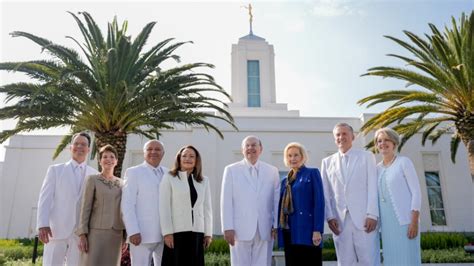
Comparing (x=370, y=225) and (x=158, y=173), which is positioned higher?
(x=158, y=173)

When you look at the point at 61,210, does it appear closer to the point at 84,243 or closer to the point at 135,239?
the point at 84,243

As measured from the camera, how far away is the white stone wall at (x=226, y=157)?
16.4 metres

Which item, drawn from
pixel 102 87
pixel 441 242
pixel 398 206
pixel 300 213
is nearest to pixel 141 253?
pixel 300 213

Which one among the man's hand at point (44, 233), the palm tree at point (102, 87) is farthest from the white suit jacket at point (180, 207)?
the palm tree at point (102, 87)

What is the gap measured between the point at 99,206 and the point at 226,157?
12.5m

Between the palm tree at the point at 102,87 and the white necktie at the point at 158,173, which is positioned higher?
the palm tree at the point at 102,87

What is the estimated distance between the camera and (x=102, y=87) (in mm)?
9117

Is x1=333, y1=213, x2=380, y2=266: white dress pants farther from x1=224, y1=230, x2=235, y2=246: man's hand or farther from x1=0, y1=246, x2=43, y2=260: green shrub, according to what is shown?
x1=0, y1=246, x2=43, y2=260: green shrub

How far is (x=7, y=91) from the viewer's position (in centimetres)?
869

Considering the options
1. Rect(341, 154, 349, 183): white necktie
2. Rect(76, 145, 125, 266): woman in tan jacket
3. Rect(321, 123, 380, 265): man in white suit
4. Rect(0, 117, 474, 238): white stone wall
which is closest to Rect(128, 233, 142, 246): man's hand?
Rect(76, 145, 125, 266): woman in tan jacket

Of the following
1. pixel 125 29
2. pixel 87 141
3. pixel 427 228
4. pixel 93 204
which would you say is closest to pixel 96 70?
pixel 125 29

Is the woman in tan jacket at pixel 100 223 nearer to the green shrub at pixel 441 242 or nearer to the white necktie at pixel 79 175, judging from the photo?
the white necktie at pixel 79 175

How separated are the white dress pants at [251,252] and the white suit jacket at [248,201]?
0.08m

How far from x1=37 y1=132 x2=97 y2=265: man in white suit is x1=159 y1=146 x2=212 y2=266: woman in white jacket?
121cm
